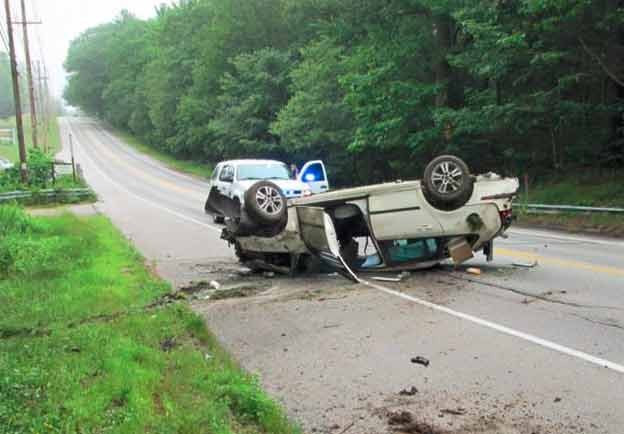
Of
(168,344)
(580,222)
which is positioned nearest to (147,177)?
(580,222)

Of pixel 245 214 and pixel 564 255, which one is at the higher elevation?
pixel 245 214

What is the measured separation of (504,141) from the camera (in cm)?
2219

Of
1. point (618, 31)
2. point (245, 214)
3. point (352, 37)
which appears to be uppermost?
point (352, 37)

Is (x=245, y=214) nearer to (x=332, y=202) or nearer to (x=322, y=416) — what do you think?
(x=332, y=202)

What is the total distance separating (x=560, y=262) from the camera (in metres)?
10.1

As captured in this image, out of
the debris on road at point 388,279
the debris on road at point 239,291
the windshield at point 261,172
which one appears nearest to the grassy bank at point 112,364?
the debris on road at point 239,291

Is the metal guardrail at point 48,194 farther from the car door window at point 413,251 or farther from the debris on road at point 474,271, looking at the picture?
the debris on road at point 474,271

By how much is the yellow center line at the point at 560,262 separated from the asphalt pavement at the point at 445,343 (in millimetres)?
22

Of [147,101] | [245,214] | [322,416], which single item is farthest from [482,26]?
[147,101]

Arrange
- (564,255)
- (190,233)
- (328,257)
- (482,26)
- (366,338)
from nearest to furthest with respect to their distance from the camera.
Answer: (366,338) → (328,257) → (564,255) → (190,233) → (482,26)

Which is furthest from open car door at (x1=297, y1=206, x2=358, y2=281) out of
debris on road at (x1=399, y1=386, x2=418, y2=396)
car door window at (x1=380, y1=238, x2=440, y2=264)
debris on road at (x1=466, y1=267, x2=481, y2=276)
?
debris on road at (x1=399, y1=386, x2=418, y2=396)

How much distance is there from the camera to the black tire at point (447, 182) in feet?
28.7

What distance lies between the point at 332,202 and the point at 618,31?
41.3 ft

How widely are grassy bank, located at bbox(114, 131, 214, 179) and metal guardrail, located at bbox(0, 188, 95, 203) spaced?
16.4m
